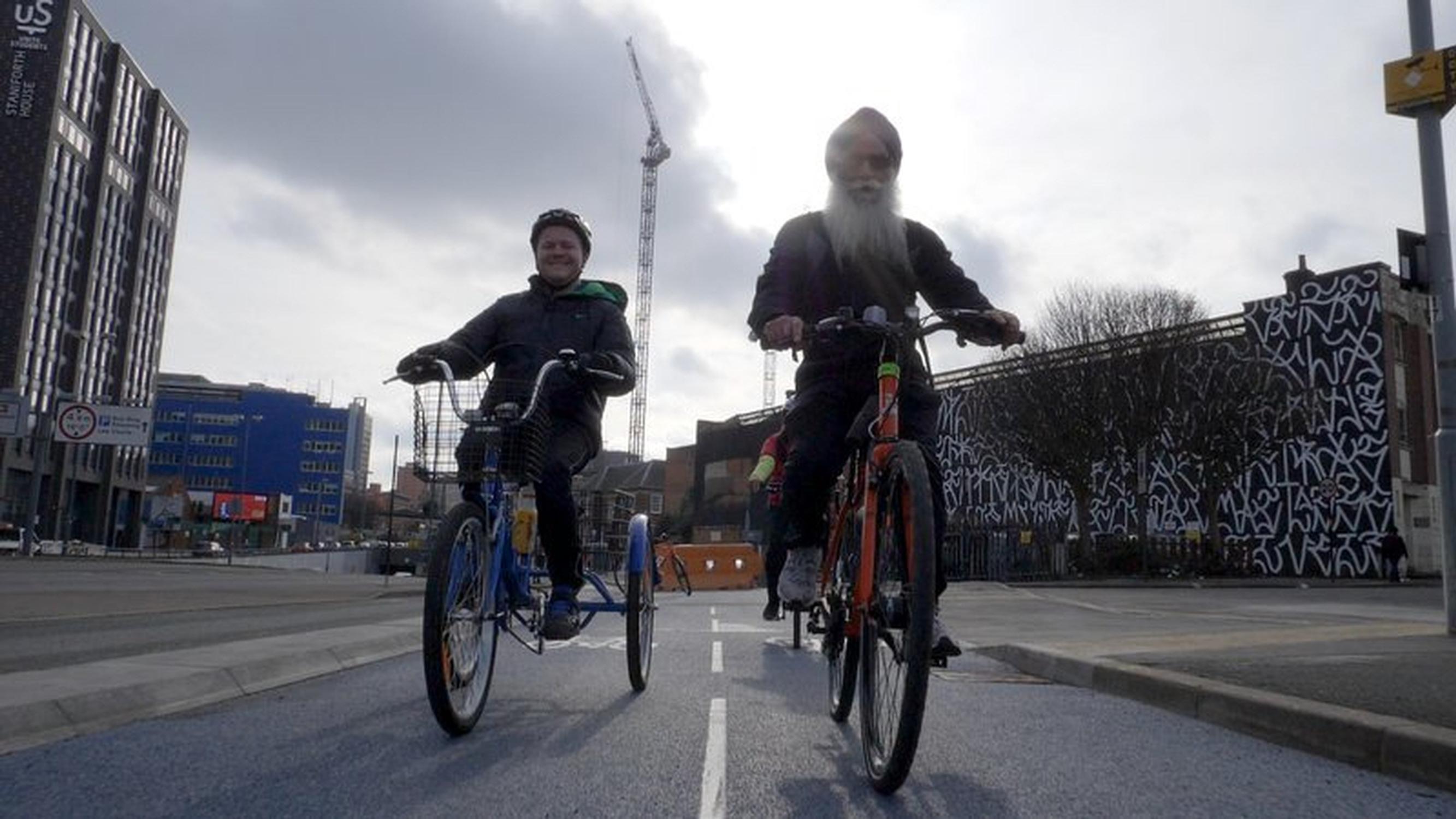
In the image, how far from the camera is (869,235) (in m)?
4.11

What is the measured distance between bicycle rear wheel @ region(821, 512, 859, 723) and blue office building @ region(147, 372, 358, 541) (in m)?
113

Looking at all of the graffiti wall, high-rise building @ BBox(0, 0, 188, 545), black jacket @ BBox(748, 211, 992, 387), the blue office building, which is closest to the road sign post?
black jacket @ BBox(748, 211, 992, 387)

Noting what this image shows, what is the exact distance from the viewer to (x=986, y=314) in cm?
370

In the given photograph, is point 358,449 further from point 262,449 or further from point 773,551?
point 773,551

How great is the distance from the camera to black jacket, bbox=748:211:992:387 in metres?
4.09

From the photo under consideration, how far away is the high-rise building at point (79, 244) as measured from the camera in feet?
221

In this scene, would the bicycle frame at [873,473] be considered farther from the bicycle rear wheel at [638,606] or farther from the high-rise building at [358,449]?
the high-rise building at [358,449]

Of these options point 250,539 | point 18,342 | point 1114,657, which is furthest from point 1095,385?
point 250,539

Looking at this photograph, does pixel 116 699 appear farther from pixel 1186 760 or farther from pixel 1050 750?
pixel 1186 760

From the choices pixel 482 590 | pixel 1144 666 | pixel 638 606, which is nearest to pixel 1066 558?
pixel 1144 666

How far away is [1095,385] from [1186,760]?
90.2 ft

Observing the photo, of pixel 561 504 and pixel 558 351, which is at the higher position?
pixel 558 351

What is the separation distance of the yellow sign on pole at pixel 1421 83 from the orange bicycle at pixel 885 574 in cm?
753

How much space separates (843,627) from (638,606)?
1.45m
